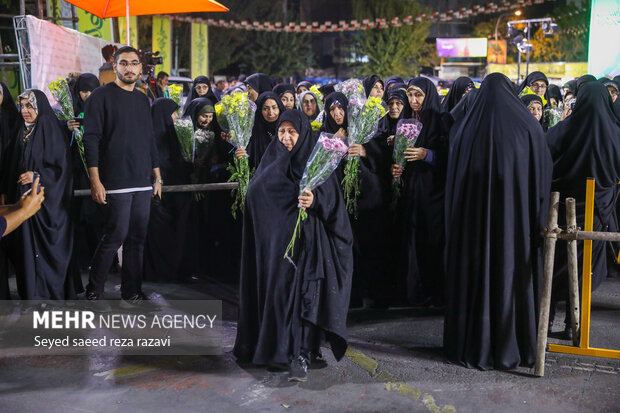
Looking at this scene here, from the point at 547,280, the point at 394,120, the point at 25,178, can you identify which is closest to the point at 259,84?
the point at 394,120

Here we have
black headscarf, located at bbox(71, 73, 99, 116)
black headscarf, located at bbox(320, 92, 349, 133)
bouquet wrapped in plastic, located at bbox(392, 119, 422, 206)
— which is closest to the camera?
bouquet wrapped in plastic, located at bbox(392, 119, 422, 206)

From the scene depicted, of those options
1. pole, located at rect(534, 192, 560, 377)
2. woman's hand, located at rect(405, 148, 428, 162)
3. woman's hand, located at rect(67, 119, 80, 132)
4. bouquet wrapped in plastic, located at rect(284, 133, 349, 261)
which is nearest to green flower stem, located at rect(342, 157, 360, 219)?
woman's hand, located at rect(405, 148, 428, 162)

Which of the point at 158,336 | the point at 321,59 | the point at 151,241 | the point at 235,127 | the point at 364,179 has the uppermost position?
the point at 321,59

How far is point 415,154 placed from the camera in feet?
18.4

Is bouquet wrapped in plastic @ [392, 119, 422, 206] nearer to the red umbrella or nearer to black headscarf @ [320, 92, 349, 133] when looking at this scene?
black headscarf @ [320, 92, 349, 133]

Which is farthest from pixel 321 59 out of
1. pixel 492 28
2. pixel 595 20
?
pixel 595 20

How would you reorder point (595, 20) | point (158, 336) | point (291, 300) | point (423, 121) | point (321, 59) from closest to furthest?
point (291, 300), point (158, 336), point (423, 121), point (595, 20), point (321, 59)

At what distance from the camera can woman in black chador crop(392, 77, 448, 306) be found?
5812mm

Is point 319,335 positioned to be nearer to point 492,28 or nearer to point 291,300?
point 291,300

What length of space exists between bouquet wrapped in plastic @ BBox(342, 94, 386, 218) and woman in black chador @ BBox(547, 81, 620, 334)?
151 cm

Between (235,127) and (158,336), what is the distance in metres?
1.91

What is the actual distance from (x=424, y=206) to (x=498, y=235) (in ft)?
5.15

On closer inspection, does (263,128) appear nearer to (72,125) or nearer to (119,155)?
(119,155)

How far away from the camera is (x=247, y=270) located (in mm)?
4418
